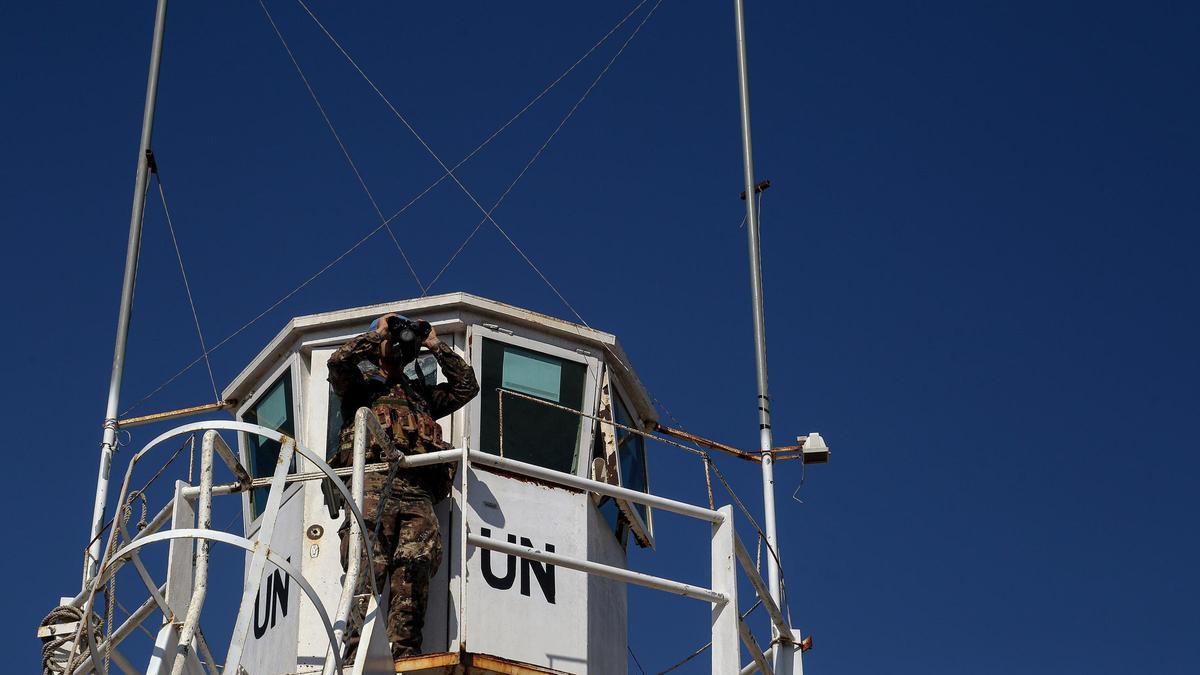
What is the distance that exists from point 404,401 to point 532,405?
1.86 meters

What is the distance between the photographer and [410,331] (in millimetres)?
16078

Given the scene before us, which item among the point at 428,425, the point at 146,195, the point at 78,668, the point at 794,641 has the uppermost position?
the point at 146,195

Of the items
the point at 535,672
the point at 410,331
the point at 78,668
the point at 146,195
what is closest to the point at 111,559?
the point at 78,668

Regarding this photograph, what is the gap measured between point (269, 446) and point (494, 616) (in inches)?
142

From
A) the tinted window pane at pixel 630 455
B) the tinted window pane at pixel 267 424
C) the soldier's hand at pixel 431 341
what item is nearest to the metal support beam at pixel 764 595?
the tinted window pane at pixel 630 455

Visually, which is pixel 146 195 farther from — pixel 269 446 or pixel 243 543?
pixel 243 543

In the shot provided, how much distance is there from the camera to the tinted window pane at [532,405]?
17.2 meters

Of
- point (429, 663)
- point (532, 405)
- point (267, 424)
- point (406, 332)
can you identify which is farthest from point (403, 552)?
point (267, 424)

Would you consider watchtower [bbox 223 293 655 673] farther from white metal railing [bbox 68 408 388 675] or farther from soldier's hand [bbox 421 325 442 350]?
white metal railing [bbox 68 408 388 675]

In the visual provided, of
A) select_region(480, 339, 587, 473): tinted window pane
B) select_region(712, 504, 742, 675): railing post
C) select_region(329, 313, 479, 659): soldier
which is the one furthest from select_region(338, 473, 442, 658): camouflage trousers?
select_region(712, 504, 742, 675): railing post

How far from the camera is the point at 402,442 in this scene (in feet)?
50.8

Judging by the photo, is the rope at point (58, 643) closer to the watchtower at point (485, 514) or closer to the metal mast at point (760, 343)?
the watchtower at point (485, 514)

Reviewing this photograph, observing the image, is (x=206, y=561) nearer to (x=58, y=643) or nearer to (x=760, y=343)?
(x=58, y=643)

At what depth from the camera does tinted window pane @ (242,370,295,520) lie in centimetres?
1773
